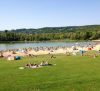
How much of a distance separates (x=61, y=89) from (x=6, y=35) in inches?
6340

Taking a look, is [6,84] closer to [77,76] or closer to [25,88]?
[25,88]

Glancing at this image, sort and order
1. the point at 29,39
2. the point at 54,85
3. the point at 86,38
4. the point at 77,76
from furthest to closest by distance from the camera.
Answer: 1. the point at 29,39
2. the point at 86,38
3. the point at 77,76
4. the point at 54,85

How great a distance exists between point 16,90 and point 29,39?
555 feet

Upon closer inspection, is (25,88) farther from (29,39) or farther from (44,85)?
(29,39)

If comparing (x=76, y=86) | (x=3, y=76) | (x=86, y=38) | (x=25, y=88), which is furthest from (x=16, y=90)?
(x=86, y=38)

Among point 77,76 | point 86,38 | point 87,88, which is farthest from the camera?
point 86,38

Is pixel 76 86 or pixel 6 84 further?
pixel 6 84

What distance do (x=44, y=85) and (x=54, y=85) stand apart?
2.10 feet

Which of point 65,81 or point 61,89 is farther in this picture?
point 65,81

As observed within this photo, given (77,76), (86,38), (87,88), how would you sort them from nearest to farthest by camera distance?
(87,88) → (77,76) → (86,38)

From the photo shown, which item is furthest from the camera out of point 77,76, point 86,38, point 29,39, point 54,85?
point 29,39

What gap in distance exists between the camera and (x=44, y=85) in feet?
65.6

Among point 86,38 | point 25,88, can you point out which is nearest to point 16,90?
point 25,88

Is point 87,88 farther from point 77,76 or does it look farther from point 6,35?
point 6,35
